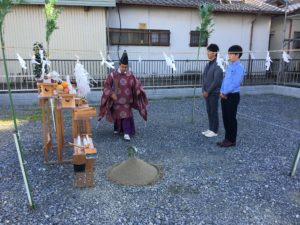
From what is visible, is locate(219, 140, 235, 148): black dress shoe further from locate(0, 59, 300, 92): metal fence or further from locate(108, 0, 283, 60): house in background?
locate(108, 0, 283, 60): house in background

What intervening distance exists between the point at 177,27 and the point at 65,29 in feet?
16.7

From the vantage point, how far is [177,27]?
1343 cm

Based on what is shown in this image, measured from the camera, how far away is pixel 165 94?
11.1m

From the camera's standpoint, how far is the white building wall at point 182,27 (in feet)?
41.2

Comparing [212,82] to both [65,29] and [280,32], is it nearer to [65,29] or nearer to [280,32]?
[65,29]

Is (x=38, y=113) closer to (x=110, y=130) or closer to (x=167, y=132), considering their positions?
(x=110, y=130)

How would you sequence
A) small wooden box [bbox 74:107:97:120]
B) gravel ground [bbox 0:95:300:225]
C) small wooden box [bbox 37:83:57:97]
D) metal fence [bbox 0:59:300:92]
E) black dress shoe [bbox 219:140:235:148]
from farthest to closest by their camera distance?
metal fence [bbox 0:59:300:92] < black dress shoe [bbox 219:140:235:148] < small wooden box [bbox 74:107:97:120] < small wooden box [bbox 37:83:57:97] < gravel ground [bbox 0:95:300:225]

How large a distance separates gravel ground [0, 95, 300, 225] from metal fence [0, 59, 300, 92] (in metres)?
4.66

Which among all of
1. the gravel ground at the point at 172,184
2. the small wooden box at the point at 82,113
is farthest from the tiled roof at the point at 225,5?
the small wooden box at the point at 82,113

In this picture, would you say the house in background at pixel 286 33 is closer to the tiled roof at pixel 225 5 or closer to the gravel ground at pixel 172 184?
the tiled roof at pixel 225 5

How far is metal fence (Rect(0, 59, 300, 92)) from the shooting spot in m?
10.8

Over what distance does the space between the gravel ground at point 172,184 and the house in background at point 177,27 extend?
275 inches

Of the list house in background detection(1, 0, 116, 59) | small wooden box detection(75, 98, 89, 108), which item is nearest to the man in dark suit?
small wooden box detection(75, 98, 89, 108)

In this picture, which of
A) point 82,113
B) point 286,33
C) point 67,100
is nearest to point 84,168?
point 82,113
